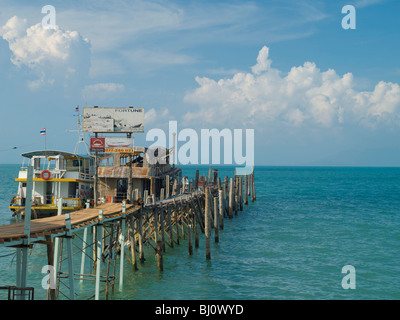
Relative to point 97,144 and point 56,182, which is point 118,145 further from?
point 56,182

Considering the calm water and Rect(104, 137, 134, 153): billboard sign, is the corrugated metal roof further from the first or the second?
the calm water

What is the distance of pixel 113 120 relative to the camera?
37094 mm

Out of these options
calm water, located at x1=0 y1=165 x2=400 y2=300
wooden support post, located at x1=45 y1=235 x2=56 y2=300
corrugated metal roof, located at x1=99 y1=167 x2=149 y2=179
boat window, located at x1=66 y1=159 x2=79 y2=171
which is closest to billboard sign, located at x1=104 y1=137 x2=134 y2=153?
corrugated metal roof, located at x1=99 y1=167 x2=149 y2=179

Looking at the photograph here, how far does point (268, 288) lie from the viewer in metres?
20.9

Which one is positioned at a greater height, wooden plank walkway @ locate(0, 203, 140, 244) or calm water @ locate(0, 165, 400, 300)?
wooden plank walkway @ locate(0, 203, 140, 244)

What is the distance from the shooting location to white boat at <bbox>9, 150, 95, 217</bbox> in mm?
37625

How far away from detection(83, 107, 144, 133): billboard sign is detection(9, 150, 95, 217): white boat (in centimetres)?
472

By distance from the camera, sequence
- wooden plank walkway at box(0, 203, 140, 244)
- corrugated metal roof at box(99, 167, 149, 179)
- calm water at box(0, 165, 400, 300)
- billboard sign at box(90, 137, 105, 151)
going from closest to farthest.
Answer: wooden plank walkway at box(0, 203, 140, 244)
calm water at box(0, 165, 400, 300)
billboard sign at box(90, 137, 105, 151)
corrugated metal roof at box(99, 167, 149, 179)

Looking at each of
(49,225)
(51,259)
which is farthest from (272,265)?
(49,225)

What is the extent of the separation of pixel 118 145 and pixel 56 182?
804 cm

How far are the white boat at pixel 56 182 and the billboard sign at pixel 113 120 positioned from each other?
15.5 feet
